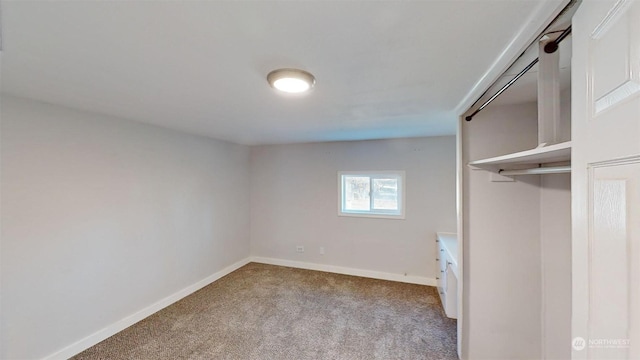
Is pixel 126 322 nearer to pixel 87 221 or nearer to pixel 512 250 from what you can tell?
pixel 87 221

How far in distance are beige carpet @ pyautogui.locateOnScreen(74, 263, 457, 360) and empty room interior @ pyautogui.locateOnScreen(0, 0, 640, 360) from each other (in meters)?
0.03

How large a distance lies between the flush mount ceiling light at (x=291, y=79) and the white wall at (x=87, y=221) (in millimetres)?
2065

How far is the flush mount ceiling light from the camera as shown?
1312 millimetres

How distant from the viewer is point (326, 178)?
13.5 ft

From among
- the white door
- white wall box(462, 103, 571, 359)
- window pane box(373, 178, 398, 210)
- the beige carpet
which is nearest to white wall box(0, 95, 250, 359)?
the beige carpet

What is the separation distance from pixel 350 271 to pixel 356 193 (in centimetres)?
132

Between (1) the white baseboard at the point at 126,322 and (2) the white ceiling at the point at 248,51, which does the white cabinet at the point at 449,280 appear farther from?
(1) the white baseboard at the point at 126,322

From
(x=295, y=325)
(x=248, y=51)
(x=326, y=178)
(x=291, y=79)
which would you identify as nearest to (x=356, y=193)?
(x=326, y=178)

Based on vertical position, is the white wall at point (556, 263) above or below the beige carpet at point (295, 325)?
above

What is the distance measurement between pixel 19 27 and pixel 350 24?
1.33 meters

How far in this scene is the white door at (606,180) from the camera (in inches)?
19.1

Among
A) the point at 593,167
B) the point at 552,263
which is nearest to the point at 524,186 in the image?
the point at 552,263

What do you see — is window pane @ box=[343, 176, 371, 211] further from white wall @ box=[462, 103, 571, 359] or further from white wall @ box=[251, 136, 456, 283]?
white wall @ box=[462, 103, 571, 359]

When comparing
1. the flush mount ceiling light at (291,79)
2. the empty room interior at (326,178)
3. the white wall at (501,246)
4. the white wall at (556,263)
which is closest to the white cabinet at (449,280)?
the empty room interior at (326,178)
